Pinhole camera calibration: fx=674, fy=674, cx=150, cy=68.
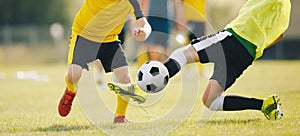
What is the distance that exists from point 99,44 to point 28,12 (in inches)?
1220

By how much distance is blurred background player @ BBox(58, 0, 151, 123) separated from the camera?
226 inches

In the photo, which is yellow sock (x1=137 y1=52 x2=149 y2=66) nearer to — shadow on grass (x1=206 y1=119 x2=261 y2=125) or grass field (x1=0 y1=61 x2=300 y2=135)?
grass field (x1=0 y1=61 x2=300 y2=135)

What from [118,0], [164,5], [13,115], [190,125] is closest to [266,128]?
[190,125]

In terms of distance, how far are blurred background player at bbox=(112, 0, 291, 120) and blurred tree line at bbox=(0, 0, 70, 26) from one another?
3107 cm

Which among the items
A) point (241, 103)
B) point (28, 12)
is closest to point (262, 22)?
point (241, 103)

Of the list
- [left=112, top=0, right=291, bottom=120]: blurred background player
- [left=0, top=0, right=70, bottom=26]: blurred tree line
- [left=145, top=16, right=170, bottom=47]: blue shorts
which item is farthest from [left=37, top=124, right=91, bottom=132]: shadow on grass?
[left=0, top=0, right=70, bottom=26]: blurred tree line

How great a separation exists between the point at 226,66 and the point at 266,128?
776mm

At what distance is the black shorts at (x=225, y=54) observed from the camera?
5.47m

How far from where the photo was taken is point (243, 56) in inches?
217

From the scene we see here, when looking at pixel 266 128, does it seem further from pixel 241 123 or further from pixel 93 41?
pixel 93 41

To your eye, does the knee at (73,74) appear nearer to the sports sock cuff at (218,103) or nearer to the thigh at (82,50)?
the thigh at (82,50)

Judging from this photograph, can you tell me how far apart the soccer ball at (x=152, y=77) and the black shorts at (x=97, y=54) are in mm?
688

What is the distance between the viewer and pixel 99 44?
19.2 feet

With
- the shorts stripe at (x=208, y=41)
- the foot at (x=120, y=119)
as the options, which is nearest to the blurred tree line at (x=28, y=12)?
the foot at (x=120, y=119)
